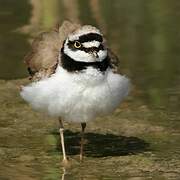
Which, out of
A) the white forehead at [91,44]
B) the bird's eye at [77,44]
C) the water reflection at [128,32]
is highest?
the water reflection at [128,32]

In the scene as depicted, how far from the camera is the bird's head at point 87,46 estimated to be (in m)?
8.05

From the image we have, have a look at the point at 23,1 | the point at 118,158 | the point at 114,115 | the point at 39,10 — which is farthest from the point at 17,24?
the point at 118,158

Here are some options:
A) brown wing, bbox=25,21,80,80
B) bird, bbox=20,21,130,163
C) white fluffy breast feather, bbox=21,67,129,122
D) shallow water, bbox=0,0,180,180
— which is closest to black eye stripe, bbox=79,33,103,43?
bird, bbox=20,21,130,163

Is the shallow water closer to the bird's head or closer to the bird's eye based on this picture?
the bird's head

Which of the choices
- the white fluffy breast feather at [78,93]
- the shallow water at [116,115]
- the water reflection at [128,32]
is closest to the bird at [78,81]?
the white fluffy breast feather at [78,93]

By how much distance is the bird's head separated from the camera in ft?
26.4

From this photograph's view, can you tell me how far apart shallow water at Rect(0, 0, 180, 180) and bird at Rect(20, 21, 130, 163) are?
55cm

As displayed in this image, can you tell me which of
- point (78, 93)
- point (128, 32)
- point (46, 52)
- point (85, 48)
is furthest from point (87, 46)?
point (128, 32)

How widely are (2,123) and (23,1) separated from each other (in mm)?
8380

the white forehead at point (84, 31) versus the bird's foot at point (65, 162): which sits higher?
the white forehead at point (84, 31)

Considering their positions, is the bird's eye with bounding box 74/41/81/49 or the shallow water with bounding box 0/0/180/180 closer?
the bird's eye with bounding box 74/41/81/49

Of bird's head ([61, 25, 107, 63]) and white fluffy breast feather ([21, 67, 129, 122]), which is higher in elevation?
bird's head ([61, 25, 107, 63])

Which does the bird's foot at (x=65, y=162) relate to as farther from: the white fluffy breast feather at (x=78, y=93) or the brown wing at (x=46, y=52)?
the brown wing at (x=46, y=52)

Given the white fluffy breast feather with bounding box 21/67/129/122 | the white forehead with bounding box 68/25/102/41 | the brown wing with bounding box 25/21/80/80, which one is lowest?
the white fluffy breast feather with bounding box 21/67/129/122
